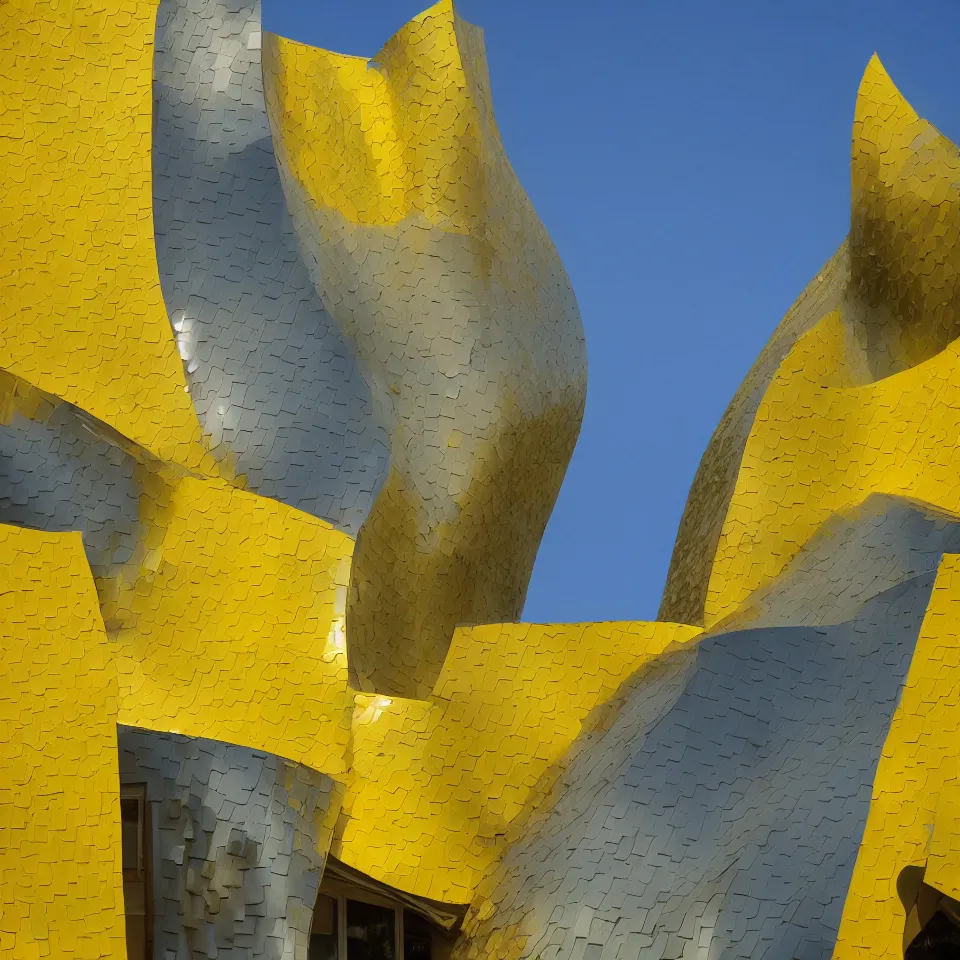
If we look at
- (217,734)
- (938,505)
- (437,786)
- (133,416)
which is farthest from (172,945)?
(938,505)

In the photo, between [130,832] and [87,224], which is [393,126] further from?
[130,832]

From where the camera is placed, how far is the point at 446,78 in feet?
49.6

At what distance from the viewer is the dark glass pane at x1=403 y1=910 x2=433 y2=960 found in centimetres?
1187

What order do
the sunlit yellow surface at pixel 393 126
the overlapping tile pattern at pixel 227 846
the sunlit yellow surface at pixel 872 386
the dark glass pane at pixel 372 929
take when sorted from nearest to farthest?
the overlapping tile pattern at pixel 227 846 < the dark glass pane at pixel 372 929 < the sunlit yellow surface at pixel 872 386 < the sunlit yellow surface at pixel 393 126

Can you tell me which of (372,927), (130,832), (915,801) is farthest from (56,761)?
(915,801)

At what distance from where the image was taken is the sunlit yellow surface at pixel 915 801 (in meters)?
10.1

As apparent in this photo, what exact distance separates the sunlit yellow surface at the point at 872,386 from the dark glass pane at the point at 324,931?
3233 millimetres

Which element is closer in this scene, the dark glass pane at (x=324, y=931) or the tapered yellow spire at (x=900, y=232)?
the dark glass pane at (x=324, y=931)

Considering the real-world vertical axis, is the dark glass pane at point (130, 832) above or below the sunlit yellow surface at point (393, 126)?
below

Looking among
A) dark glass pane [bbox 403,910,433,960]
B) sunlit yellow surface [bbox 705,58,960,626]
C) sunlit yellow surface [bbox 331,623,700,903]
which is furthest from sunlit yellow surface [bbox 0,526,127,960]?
sunlit yellow surface [bbox 705,58,960,626]

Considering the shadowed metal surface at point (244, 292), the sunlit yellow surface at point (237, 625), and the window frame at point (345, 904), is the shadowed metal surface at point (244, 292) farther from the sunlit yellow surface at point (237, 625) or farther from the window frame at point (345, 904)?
the window frame at point (345, 904)

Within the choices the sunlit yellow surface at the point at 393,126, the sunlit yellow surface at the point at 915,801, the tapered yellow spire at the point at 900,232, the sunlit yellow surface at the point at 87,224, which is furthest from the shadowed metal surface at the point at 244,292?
the tapered yellow spire at the point at 900,232

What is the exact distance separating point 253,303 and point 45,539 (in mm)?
3067

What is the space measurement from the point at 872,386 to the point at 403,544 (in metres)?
3.37
